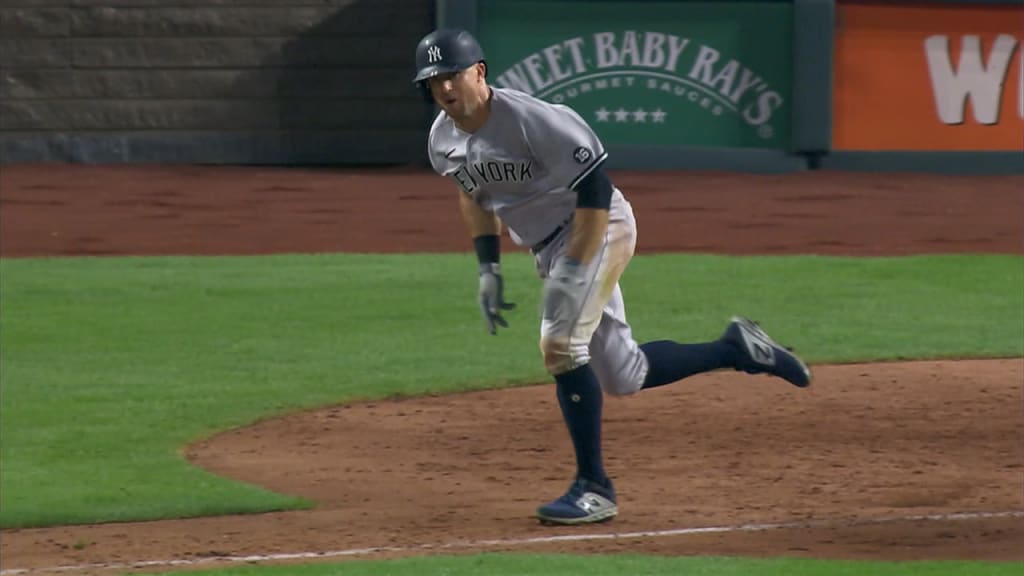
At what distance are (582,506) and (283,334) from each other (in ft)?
16.9

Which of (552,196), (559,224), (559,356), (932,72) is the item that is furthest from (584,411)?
(932,72)

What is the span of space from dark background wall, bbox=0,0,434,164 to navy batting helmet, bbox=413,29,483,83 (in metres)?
13.8

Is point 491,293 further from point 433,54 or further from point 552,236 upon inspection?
point 433,54

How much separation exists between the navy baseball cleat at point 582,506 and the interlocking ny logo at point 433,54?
5.42ft

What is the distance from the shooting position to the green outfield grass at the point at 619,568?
5469 millimetres

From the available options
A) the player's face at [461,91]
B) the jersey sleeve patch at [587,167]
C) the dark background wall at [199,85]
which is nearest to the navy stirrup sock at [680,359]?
the jersey sleeve patch at [587,167]

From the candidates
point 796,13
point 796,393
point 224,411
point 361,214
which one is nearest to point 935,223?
point 796,13

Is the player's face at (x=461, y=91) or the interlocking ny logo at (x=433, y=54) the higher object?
the interlocking ny logo at (x=433, y=54)

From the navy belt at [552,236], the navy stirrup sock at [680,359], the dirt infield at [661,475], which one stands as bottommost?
the dirt infield at [661,475]

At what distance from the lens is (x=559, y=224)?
650cm

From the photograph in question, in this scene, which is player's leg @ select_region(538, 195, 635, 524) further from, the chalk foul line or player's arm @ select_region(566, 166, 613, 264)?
the chalk foul line

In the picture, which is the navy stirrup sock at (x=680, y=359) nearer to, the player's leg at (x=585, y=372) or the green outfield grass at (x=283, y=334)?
the player's leg at (x=585, y=372)

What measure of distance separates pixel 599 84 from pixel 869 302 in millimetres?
6616

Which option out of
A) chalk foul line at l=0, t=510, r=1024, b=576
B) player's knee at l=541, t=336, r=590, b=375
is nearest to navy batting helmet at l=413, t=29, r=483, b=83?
player's knee at l=541, t=336, r=590, b=375
